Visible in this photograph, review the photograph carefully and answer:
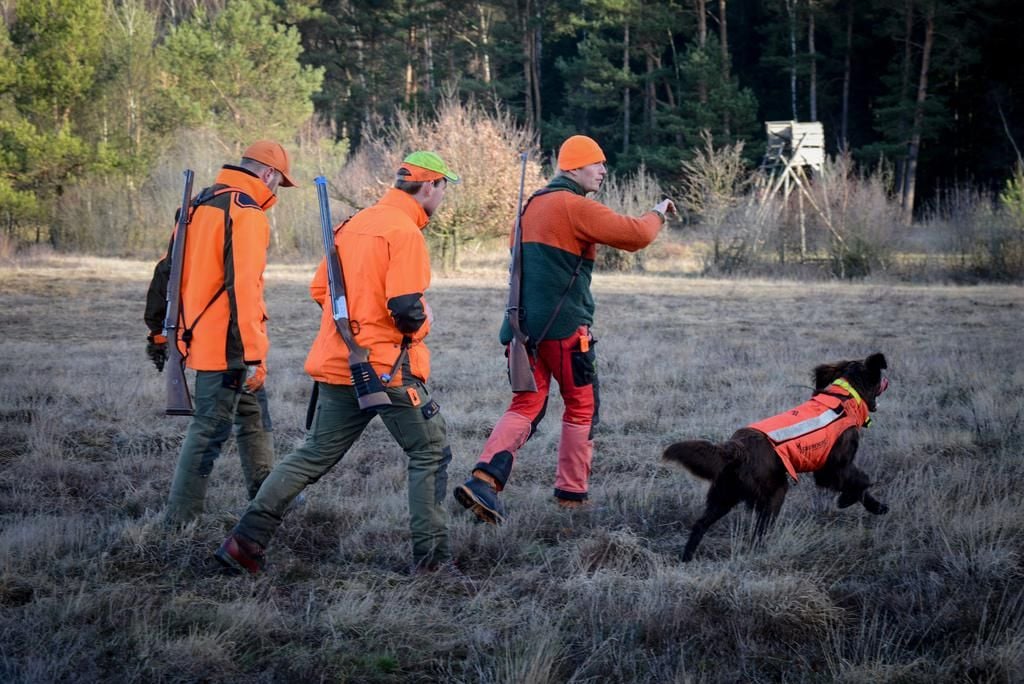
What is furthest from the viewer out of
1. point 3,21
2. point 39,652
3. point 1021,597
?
point 3,21

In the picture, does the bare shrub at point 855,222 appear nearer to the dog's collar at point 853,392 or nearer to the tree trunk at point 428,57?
the dog's collar at point 853,392

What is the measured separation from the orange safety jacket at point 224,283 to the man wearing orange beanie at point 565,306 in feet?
4.77

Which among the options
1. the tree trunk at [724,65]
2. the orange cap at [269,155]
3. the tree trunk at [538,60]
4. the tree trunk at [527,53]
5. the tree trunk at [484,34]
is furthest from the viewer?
the tree trunk at [484,34]

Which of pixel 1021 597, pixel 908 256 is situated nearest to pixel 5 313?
pixel 1021 597

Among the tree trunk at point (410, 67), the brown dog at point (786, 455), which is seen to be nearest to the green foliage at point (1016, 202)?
the brown dog at point (786, 455)

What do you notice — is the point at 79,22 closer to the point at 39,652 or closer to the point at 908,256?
the point at 908,256

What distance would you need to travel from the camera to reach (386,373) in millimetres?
4398

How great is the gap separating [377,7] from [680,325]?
3320cm

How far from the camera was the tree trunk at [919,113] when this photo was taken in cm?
3375

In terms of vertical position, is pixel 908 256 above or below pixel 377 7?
below

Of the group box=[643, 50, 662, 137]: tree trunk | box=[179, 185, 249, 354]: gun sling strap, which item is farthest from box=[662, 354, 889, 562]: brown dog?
box=[643, 50, 662, 137]: tree trunk

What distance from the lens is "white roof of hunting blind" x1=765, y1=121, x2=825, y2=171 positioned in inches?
943

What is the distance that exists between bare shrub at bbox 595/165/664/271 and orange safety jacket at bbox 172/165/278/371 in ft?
63.2

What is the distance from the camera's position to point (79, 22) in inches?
1113
